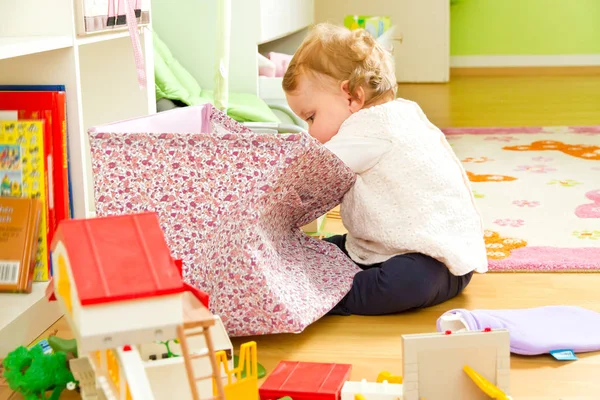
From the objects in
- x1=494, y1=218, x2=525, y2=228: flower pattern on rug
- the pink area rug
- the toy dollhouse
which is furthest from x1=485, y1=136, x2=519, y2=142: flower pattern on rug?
the toy dollhouse

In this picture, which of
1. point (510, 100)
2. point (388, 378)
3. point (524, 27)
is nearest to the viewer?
point (388, 378)

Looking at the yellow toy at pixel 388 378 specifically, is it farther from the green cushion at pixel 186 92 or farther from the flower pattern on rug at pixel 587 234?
the green cushion at pixel 186 92

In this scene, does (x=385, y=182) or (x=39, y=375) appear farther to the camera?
(x=385, y=182)

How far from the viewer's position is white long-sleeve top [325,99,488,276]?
137 cm

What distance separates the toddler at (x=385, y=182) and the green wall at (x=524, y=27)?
3585 mm

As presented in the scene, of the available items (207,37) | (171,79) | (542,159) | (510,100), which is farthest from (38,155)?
(510,100)

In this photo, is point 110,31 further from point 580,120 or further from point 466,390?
point 580,120

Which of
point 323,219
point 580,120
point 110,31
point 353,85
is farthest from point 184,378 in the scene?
point 580,120

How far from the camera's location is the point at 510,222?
1.90 metres

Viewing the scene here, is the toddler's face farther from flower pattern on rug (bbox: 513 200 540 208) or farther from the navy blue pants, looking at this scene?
flower pattern on rug (bbox: 513 200 540 208)

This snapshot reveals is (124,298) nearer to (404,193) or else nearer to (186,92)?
(404,193)

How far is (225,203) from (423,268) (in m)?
0.35

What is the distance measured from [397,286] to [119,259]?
2.12 ft

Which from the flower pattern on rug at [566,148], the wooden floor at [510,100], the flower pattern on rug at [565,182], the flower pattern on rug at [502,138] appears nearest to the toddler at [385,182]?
the flower pattern on rug at [565,182]
